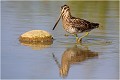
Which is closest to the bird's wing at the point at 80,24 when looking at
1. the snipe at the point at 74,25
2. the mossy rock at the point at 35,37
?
the snipe at the point at 74,25

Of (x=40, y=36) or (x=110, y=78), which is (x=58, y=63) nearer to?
(x=110, y=78)

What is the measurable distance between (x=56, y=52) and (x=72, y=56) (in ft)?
1.33

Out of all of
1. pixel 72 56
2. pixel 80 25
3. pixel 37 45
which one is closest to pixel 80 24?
pixel 80 25

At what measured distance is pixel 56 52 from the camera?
10.2 m

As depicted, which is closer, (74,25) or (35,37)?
(35,37)

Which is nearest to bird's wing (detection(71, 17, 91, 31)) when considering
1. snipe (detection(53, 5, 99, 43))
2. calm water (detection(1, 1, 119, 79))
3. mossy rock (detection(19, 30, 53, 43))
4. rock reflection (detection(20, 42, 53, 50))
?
snipe (detection(53, 5, 99, 43))

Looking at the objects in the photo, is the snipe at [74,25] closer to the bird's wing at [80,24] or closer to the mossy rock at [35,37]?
the bird's wing at [80,24]

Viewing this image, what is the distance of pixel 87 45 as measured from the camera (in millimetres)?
11188

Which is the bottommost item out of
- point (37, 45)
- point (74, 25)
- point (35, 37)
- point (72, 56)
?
point (72, 56)

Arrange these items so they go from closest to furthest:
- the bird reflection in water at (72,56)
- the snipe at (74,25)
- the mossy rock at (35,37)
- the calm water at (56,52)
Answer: the calm water at (56,52)
the bird reflection in water at (72,56)
the mossy rock at (35,37)
the snipe at (74,25)

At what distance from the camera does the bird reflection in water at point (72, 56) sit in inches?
353

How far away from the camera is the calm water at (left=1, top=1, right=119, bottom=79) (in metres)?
8.55

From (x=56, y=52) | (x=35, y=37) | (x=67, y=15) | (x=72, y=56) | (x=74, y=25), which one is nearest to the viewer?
(x=72, y=56)

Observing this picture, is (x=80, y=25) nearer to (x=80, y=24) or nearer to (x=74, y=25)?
(x=80, y=24)
